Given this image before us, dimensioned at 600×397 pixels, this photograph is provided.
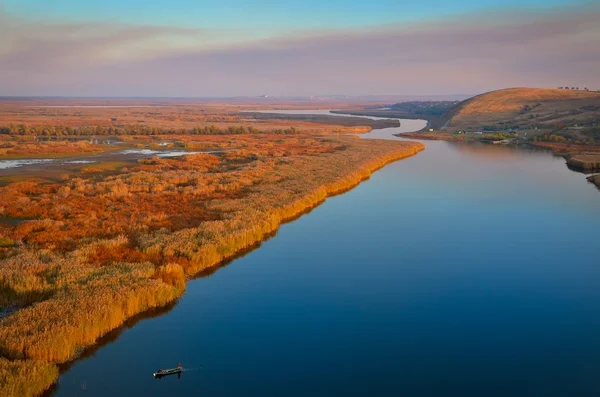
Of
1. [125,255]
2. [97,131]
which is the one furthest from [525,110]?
[125,255]

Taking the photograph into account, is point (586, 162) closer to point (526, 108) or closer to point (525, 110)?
point (525, 110)

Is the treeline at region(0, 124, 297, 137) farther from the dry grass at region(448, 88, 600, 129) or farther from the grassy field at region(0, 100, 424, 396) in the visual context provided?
the dry grass at region(448, 88, 600, 129)

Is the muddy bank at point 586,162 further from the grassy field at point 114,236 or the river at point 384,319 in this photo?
the river at point 384,319

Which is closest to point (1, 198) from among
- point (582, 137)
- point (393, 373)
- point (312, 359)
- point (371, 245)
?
point (371, 245)

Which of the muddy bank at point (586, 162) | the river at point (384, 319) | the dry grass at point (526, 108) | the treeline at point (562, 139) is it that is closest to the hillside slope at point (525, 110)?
the dry grass at point (526, 108)

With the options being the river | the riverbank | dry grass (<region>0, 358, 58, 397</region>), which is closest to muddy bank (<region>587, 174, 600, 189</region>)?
the river

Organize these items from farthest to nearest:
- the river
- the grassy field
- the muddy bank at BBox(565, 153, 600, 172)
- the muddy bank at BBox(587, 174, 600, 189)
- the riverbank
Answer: the muddy bank at BBox(565, 153, 600, 172) → the muddy bank at BBox(587, 174, 600, 189) → the grassy field → the riverbank → the river
